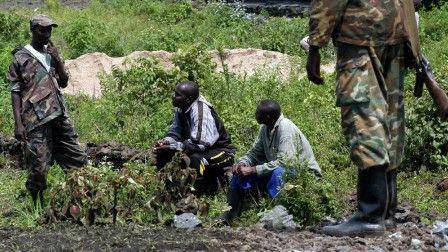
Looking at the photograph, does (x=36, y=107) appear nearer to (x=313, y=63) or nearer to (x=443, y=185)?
(x=313, y=63)

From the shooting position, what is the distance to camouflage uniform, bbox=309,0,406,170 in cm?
652

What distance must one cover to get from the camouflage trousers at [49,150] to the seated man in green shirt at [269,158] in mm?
1580

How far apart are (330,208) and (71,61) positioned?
919 centimetres

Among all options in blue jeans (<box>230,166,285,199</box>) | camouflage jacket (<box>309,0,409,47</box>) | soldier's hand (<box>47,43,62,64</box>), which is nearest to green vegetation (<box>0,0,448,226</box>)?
blue jeans (<box>230,166,285,199</box>)

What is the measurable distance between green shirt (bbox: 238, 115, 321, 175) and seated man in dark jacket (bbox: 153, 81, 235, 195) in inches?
28.0

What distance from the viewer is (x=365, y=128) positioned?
652 cm

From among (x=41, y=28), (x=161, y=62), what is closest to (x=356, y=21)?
(x=41, y=28)

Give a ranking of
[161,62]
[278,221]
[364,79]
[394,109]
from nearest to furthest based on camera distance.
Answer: [364,79]
[394,109]
[278,221]
[161,62]

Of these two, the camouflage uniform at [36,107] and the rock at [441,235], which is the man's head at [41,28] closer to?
the camouflage uniform at [36,107]

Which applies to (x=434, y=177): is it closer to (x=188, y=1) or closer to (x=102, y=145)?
(x=102, y=145)

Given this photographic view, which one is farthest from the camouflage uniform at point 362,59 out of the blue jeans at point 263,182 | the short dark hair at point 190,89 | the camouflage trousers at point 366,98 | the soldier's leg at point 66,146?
the soldier's leg at point 66,146

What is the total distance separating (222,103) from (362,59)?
240 inches

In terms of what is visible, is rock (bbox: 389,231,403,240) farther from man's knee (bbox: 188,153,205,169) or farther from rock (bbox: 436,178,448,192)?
rock (bbox: 436,178,448,192)

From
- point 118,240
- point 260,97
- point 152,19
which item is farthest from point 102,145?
point 152,19
